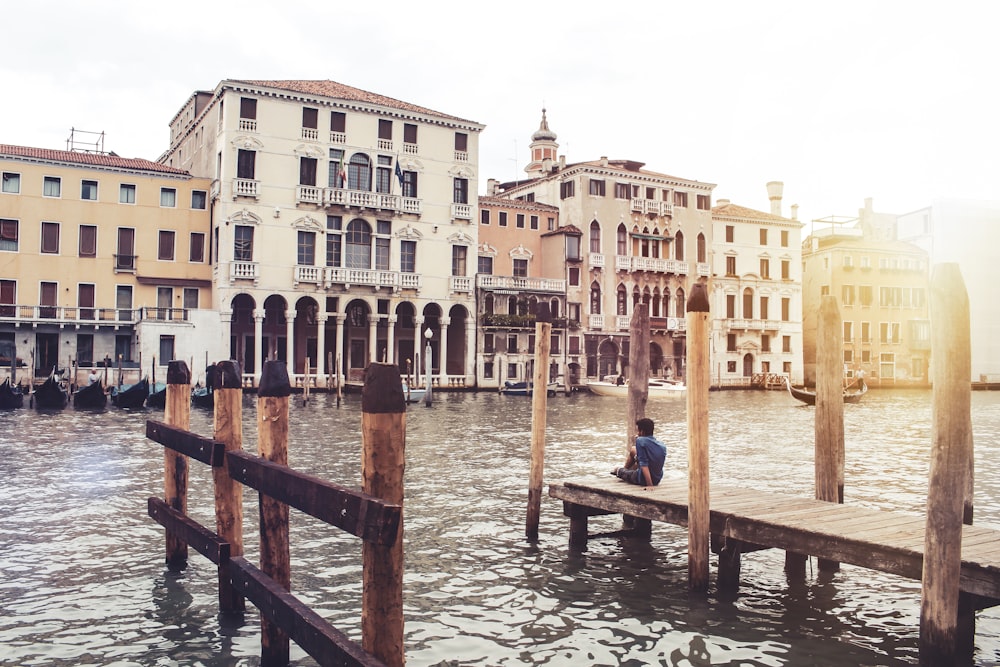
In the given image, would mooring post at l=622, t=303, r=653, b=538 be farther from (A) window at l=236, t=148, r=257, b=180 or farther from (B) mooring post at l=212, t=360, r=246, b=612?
(A) window at l=236, t=148, r=257, b=180

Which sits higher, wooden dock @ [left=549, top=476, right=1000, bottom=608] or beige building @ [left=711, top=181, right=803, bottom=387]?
beige building @ [left=711, top=181, right=803, bottom=387]

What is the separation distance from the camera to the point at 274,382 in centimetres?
445

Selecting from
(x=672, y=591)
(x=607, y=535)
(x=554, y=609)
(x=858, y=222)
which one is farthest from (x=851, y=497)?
(x=858, y=222)

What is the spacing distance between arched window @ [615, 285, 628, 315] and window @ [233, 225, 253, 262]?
17.8m

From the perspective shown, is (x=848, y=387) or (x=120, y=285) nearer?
(x=120, y=285)

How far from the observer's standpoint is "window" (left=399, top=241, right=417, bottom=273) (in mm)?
36188

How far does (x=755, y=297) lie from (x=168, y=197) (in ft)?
96.3

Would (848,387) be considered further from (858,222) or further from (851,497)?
(851,497)

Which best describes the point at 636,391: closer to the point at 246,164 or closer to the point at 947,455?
the point at 947,455

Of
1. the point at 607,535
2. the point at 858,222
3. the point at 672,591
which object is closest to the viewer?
the point at 672,591

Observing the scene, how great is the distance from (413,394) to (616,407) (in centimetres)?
662

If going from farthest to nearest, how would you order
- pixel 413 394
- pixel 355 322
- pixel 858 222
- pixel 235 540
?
pixel 858 222
pixel 355 322
pixel 413 394
pixel 235 540

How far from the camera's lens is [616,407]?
2872cm

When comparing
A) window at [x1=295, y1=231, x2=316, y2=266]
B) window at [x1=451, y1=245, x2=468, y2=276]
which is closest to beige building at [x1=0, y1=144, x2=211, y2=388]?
window at [x1=295, y1=231, x2=316, y2=266]
